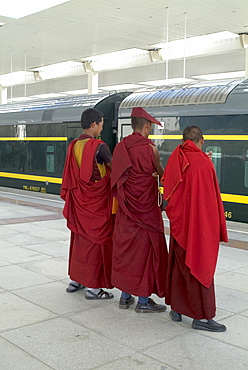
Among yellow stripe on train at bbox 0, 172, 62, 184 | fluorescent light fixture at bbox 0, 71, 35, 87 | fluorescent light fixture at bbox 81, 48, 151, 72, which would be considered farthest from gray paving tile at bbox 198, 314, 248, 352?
fluorescent light fixture at bbox 0, 71, 35, 87

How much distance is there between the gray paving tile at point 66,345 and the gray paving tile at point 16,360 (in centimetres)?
5

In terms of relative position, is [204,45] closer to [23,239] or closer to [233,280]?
[23,239]

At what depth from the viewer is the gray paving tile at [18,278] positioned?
4855 mm

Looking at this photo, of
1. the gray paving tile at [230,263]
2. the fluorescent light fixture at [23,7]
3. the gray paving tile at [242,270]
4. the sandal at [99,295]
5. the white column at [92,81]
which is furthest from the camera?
the white column at [92,81]

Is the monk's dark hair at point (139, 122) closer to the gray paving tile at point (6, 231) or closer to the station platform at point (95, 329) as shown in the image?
the station platform at point (95, 329)

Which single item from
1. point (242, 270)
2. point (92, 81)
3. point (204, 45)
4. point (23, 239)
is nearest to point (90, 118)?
point (242, 270)

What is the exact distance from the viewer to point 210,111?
27.4 ft

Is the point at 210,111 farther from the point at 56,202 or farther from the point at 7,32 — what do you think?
the point at 7,32

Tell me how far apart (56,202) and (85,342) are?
8.61 m

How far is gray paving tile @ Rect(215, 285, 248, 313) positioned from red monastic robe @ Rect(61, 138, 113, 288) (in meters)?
1.08

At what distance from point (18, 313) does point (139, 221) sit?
1.31 metres

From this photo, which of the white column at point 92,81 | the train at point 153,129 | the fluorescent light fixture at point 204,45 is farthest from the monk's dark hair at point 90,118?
the white column at point 92,81

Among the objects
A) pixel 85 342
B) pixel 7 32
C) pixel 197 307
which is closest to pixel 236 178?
pixel 197 307

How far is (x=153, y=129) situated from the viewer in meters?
9.38
